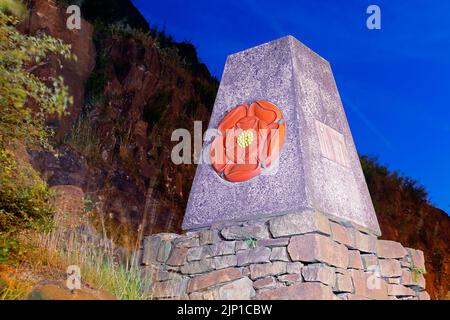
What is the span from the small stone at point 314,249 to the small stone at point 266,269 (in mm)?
146

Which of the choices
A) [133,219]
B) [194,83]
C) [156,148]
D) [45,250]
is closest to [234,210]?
[45,250]

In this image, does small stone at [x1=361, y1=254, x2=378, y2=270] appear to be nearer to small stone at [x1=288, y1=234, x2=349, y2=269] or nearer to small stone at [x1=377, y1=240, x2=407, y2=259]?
small stone at [x1=377, y1=240, x2=407, y2=259]

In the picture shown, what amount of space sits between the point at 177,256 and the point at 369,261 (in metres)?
1.98

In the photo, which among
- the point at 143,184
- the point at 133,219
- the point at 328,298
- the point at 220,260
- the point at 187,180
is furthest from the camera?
the point at 187,180

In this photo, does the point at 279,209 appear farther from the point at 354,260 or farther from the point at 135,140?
the point at 135,140

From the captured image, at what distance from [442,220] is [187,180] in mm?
8266

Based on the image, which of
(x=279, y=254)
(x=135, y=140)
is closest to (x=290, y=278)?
(x=279, y=254)

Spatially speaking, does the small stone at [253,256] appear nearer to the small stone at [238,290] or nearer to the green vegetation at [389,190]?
the small stone at [238,290]

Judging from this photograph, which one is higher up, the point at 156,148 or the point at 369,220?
the point at 156,148

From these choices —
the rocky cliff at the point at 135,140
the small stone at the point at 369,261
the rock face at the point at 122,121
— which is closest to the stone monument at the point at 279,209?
the small stone at the point at 369,261

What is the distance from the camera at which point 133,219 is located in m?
10.4

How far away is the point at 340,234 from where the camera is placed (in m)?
5.40

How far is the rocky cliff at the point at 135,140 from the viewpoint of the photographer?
34.6 feet

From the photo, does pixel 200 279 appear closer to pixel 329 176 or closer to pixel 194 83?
pixel 329 176
